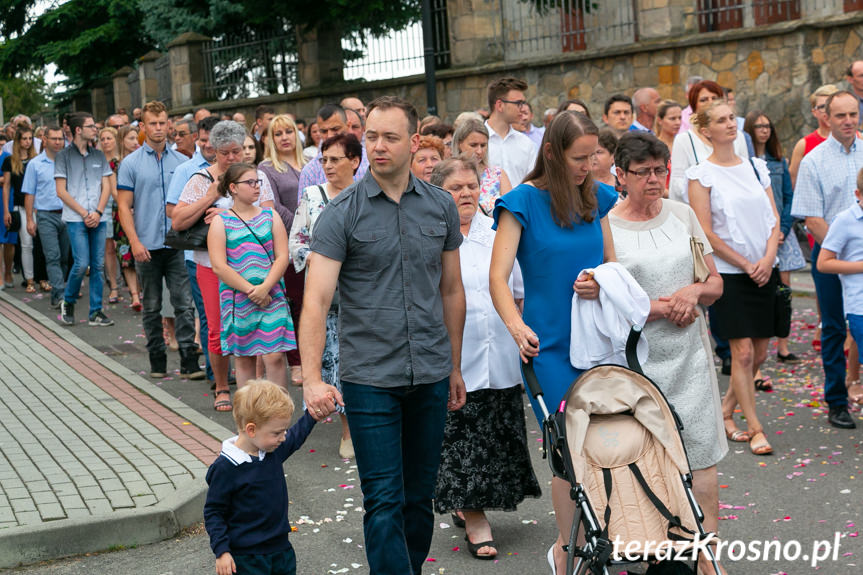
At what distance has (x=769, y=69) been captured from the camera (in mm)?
19516

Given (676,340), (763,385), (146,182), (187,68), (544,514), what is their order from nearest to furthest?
(676,340), (544,514), (763,385), (146,182), (187,68)

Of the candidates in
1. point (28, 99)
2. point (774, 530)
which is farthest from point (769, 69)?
point (28, 99)

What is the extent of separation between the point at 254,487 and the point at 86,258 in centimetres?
982

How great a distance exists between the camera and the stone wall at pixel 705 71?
62.2 ft

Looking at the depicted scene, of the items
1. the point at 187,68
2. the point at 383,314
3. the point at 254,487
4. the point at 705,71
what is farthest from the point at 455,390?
the point at 187,68

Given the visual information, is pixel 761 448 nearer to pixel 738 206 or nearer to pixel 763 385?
pixel 738 206

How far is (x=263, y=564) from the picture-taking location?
507cm

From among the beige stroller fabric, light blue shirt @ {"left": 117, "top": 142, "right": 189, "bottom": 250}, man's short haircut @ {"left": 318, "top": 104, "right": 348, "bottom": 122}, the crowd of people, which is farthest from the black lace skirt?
light blue shirt @ {"left": 117, "top": 142, "right": 189, "bottom": 250}

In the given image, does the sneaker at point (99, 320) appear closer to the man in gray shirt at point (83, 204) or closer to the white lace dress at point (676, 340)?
the man in gray shirt at point (83, 204)

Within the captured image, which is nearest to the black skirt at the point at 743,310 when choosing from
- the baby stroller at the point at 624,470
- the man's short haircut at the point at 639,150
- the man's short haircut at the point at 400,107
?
the man's short haircut at the point at 639,150

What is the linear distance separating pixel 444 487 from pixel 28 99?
72.8 metres

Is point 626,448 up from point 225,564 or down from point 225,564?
up

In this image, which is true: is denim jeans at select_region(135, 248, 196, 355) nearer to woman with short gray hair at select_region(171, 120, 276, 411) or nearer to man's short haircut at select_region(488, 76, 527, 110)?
woman with short gray hair at select_region(171, 120, 276, 411)

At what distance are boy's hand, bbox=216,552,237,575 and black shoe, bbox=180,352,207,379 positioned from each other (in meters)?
6.30
